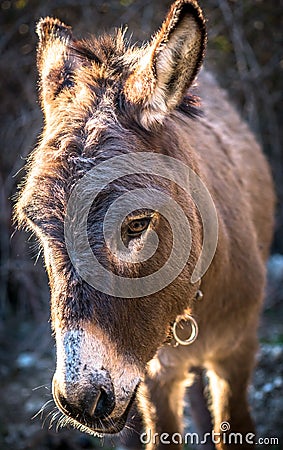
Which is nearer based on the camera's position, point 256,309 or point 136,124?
point 136,124

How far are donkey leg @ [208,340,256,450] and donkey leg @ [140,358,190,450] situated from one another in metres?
0.24

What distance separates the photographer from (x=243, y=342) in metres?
3.73

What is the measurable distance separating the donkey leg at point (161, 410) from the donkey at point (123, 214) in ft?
0.84

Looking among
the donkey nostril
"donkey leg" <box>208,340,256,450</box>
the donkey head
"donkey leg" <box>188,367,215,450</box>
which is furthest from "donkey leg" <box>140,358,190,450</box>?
the donkey nostril

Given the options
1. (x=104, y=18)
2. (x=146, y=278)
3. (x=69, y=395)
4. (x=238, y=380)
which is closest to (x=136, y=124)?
(x=146, y=278)

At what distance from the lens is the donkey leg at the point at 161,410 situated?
3586 millimetres

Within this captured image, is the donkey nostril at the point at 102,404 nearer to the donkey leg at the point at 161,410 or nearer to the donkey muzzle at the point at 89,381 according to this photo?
the donkey muzzle at the point at 89,381

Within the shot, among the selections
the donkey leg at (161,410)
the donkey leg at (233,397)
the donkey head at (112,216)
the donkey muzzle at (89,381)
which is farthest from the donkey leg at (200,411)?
the donkey muzzle at (89,381)

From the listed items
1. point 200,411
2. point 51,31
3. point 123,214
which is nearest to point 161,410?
point 200,411

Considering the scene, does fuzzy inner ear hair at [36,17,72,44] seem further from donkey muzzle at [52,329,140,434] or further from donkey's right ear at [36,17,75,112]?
donkey muzzle at [52,329,140,434]

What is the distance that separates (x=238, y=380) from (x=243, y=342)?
234 millimetres

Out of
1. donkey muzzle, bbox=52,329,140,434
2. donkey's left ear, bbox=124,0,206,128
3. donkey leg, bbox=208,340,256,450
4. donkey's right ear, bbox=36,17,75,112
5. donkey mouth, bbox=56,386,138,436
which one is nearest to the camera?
donkey muzzle, bbox=52,329,140,434

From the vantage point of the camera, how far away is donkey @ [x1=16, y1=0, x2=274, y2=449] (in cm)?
228

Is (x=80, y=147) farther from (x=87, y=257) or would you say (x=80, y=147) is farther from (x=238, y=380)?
(x=238, y=380)
